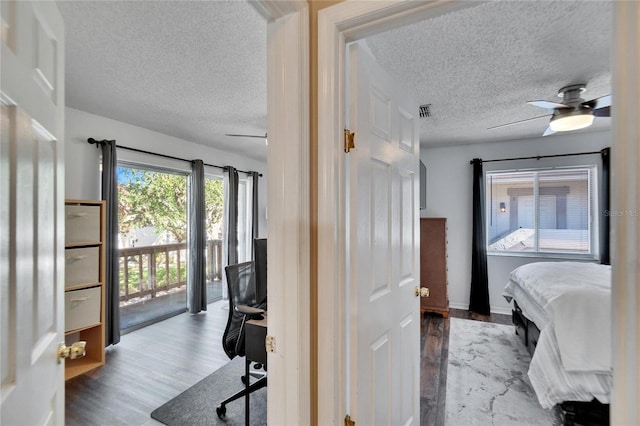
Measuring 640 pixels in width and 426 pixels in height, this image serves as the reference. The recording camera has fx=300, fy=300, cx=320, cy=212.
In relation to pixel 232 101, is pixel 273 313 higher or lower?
lower

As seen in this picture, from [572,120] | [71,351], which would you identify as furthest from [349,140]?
[572,120]

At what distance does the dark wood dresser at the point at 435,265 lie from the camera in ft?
13.5

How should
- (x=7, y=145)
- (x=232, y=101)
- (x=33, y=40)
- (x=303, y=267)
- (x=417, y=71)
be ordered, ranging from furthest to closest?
(x=232, y=101), (x=417, y=71), (x=303, y=267), (x=33, y=40), (x=7, y=145)

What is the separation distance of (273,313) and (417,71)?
80.0 inches

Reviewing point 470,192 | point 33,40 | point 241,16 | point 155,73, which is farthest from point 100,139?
point 470,192

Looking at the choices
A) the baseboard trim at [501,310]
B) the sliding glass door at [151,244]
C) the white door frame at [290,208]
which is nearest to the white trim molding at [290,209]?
the white door frame at [290,208]

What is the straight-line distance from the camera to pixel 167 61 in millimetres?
2061

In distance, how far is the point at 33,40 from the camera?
0.74 metres

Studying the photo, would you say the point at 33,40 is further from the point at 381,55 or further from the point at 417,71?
the point at 417,71

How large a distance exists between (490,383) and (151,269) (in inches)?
156

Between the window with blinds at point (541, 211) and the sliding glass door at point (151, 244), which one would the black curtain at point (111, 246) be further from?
the window with blinds at point (541, 211)

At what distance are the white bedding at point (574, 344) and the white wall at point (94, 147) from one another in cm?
416

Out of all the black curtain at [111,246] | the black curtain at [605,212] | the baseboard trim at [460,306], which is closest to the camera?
the black curtain at [111,246]

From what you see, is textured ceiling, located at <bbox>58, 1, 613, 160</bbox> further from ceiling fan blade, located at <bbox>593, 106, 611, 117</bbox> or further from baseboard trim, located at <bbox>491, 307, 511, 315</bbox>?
baseboard trim, located at <bbox>491, 307, 511, 315</bbox>
